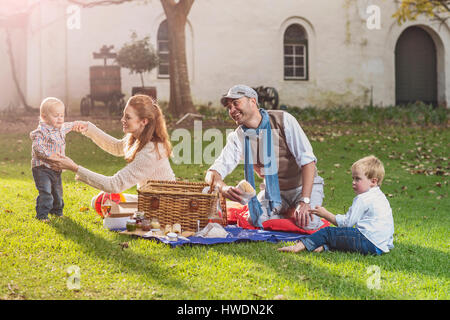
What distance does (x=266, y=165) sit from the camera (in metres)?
5.31

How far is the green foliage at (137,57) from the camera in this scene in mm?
15609

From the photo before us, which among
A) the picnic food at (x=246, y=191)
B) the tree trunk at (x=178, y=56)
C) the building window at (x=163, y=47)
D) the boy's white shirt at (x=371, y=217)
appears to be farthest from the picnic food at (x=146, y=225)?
the building window at (x=163, y=47)

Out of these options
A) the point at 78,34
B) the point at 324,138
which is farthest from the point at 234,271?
the point at 78,34

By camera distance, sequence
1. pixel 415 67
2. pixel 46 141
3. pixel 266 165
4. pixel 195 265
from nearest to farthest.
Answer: pixel 195 265, pixel 266 165, pixel 46 141, pixel 415 67

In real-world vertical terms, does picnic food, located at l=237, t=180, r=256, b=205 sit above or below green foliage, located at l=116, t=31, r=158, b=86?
below

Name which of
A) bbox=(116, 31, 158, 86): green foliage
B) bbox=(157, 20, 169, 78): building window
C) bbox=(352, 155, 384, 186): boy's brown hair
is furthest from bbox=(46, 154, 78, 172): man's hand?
bbox=(157, 20, 169, 78): building window

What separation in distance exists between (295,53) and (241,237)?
15.7m

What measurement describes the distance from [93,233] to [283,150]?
181cm

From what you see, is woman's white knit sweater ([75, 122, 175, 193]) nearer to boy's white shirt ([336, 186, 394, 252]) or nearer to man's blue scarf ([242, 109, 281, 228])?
man's blue scarf ([242, 109, 281, 228])

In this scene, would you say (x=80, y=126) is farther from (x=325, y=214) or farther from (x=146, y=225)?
(x=325, y=214)

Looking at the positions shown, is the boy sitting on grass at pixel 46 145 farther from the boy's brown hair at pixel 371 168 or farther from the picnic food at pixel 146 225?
the boy's brown hair at pixel 371 168

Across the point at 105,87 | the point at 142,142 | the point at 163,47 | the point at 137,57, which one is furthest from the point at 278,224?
the point at 163,47

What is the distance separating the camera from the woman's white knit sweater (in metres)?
4.96

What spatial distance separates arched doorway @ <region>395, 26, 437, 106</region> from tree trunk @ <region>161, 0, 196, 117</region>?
959 cm
